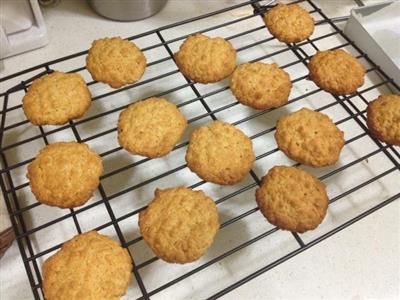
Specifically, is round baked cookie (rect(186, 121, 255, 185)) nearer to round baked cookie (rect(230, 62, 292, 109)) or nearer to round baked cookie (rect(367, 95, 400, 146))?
round baked cookie (rect(230, 62, 292, 109))

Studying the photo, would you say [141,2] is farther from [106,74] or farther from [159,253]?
[159,253]

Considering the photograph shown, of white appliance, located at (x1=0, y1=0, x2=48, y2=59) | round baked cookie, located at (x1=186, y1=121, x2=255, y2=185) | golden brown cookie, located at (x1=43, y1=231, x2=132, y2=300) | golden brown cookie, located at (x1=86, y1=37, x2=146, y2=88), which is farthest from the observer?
white appliance, located at (x1=0, y1=0, x2=48, y2=59)

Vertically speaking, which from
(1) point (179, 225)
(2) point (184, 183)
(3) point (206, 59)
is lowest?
(2) point (184, 183)

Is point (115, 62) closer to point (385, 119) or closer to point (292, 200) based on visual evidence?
point (292, 200)

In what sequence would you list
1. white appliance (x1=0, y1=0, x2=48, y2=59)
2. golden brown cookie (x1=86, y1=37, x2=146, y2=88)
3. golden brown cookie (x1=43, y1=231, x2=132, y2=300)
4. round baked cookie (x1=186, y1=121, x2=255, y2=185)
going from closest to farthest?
1. golden brown cookie (x1=43, y1=231, x2=132, y2=300)
2. round baked cookie (x1=186, y1=121, x2=255, y2=185)
3. golden brown cookie (x1=86, y1=37, x2=146, y2=88)
4. white appliance (x1=0, y1=0, x2=48, y2=59)

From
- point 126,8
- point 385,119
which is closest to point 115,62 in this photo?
point 126,8

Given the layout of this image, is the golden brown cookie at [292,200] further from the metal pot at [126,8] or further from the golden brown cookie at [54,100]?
the metal pot at [126,8]

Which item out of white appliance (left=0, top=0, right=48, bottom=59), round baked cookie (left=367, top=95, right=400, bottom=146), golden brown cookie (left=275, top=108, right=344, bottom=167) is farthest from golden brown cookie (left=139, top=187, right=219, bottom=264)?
white appliance (left=0, top=0, right=48, bottom=59)

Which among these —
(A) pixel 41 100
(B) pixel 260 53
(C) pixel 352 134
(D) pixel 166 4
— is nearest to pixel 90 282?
(A) pixel 41 100
